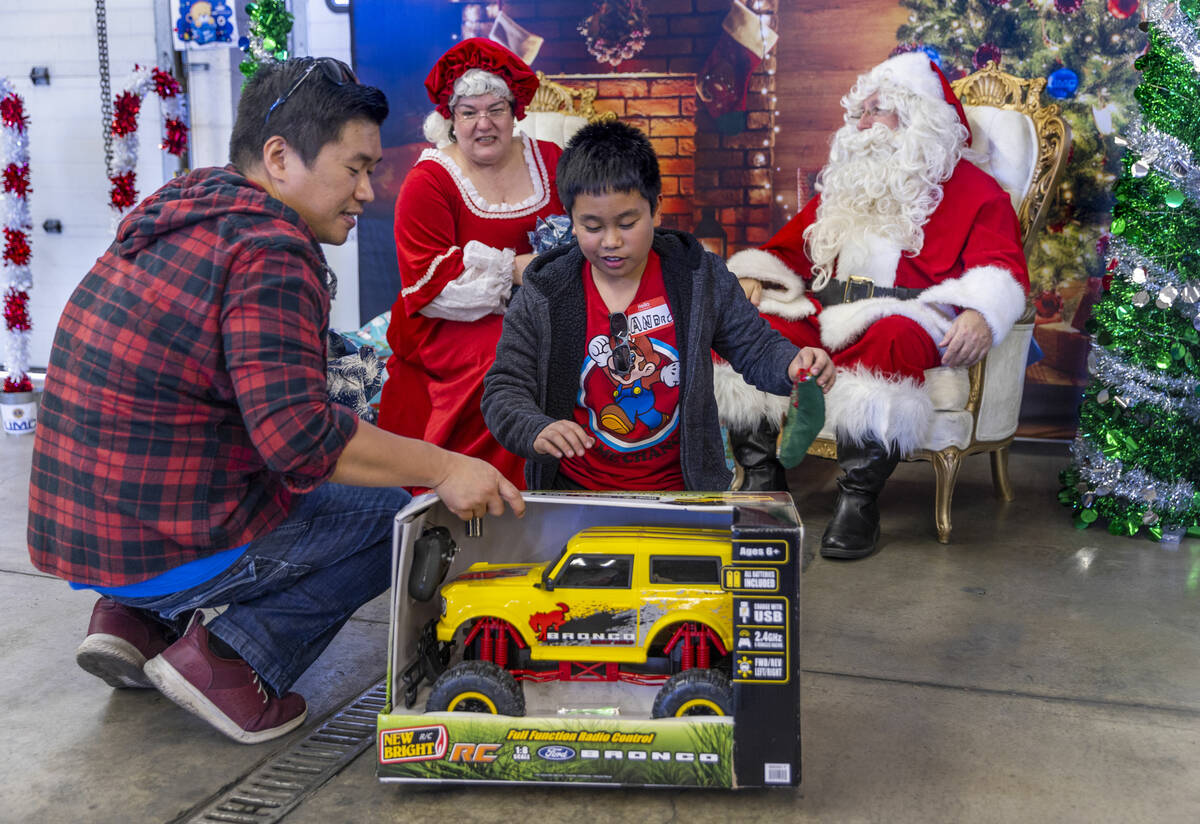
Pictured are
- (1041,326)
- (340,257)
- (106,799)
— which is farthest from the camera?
(340,257)

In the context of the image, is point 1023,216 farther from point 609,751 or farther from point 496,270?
point 609,751

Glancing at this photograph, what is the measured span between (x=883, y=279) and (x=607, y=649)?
2174 mm

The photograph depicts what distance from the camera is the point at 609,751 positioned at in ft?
5.29

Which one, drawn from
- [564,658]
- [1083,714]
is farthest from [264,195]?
[1083,714]

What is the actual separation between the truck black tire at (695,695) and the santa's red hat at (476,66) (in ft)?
6.29

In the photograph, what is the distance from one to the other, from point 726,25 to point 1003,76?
127 centimetres

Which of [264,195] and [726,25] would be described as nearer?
[264,195]

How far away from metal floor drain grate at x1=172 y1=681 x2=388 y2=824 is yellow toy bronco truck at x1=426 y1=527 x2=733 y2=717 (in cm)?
21

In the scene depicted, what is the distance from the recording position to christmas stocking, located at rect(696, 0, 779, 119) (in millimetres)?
4457

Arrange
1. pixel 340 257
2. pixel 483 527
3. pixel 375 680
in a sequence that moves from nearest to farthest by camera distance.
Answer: pixel 483 527
pixel 375 680
pixel 340 257

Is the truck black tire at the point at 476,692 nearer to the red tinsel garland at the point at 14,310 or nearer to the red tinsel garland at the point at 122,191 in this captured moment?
the red tinsel garland at the point at 122,191

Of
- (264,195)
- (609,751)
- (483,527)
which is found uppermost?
(264,195)

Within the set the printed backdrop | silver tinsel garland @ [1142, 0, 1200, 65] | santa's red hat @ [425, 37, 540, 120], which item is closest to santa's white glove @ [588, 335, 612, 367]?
santa's red hat @ [425, 37, 540, 120]

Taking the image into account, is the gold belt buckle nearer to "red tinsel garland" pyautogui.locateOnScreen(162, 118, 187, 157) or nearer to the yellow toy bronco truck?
the yellow toy bronco truck
